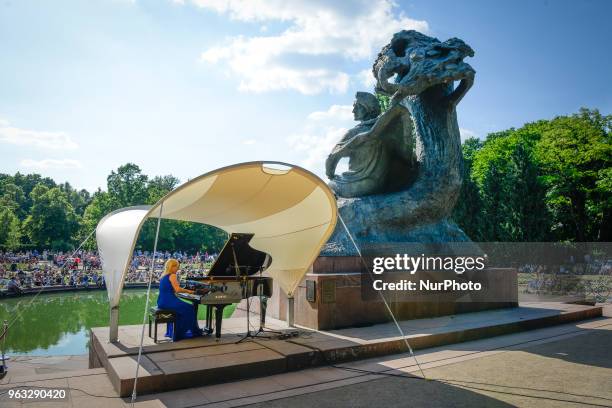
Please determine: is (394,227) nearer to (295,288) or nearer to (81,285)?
(295,288)

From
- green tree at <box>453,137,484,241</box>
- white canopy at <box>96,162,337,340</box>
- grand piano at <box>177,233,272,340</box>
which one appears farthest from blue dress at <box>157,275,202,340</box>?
green tree at <box>453,137,484,241</box>

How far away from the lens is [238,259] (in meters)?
8.28

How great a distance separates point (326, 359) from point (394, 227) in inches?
199

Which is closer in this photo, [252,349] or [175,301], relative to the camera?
[252,349]

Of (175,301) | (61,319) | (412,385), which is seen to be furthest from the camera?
(61,319)

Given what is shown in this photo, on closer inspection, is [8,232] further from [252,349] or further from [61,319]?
[252,349]

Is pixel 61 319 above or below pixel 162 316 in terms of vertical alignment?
below

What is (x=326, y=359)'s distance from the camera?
6.64m

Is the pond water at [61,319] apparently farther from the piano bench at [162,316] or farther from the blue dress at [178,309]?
the blue dress at [178,309]

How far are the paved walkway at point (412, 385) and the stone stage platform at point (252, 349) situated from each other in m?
0.17

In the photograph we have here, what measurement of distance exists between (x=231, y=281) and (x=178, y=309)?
3.52ft

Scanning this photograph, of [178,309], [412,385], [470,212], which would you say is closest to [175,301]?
[178,309]

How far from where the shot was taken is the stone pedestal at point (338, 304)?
8.41 metres

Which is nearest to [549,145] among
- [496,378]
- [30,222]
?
[496,378]
